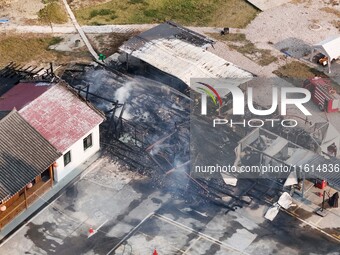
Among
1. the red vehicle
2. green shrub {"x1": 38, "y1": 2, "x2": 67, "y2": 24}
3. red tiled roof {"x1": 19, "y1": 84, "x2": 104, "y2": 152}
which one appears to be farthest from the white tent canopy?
green shrub {"x1": 38, "y1": 2, "x2": 67, "y2": 24}

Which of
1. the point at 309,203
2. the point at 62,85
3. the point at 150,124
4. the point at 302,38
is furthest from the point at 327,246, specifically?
the point at 302,38

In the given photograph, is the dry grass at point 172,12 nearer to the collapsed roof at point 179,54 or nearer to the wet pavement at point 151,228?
the collapsed roof at point 179,54

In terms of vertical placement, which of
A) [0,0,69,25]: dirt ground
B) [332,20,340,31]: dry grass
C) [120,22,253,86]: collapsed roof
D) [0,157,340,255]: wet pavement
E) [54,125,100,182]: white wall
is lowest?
[0,157,340,255]: wet pavement

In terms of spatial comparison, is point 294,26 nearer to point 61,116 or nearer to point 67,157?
point 61,116

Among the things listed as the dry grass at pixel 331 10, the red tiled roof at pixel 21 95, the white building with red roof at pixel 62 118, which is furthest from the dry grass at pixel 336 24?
the red tiled roof at pixel 21 95

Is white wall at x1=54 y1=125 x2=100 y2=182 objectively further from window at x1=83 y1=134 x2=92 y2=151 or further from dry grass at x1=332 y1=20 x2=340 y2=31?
dry grass at x1=332 y1=20 x2=340 y2=31

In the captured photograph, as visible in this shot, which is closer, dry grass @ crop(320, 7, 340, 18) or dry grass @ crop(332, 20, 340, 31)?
dry grass @ crop(332, 20, 340, 31)

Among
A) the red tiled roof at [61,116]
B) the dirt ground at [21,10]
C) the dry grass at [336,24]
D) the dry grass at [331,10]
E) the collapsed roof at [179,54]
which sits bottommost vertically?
the dirt ground at [21,10]
